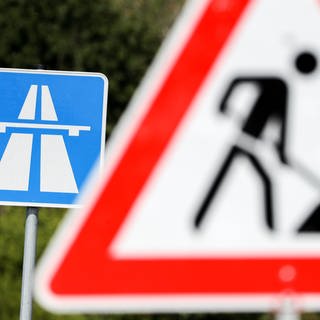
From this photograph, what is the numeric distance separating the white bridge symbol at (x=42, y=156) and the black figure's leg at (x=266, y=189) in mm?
3153

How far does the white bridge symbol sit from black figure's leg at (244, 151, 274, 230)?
315cm

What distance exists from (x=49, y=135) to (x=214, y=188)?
10.4 feet

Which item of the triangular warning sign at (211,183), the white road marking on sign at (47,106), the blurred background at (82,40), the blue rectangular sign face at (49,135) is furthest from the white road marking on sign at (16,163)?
the blurred background at (82,40)

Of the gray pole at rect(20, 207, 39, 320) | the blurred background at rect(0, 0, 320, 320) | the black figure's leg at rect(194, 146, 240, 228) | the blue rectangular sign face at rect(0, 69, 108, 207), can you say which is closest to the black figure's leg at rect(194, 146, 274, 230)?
the black figure's leg at rect(194, 146, 240, 228)

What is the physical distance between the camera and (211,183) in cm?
290

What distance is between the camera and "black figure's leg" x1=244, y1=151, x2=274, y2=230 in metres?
2.89

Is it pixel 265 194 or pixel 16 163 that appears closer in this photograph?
pixel 265 194

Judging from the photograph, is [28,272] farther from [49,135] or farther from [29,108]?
[29,108]

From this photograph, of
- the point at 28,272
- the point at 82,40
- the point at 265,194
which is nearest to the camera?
the point at 265,194

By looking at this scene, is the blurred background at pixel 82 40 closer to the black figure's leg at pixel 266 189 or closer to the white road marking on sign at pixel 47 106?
the white road marking on sign at pixel 47 106

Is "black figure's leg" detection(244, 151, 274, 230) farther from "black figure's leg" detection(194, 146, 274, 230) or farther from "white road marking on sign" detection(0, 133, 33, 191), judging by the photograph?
"white road marking on sign" detection(0, 133, 33, 191)

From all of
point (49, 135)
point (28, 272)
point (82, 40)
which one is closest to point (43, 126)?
point (49, 135)

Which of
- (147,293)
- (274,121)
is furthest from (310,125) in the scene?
(147,293)

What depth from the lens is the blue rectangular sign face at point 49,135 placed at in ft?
19.7
